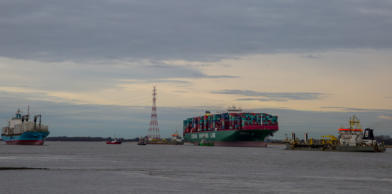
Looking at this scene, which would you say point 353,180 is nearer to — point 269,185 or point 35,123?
point 269,185

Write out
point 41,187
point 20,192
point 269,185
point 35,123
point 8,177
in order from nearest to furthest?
point 20,192 < point 41,187 < point 269,185 < point 8,177 < point 35,123

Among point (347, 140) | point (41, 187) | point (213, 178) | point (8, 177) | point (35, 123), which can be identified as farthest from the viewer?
point (35, 123)

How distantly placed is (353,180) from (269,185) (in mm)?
12185

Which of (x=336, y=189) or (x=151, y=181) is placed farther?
(x=151, y=181)

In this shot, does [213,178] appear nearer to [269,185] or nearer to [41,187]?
[269,185]

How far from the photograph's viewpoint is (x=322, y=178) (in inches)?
2126

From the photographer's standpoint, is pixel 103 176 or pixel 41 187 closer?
pixel 41 187

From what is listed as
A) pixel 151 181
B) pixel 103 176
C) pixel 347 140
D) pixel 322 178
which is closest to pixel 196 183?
pixel 151 181

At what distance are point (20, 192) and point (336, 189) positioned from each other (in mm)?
26593

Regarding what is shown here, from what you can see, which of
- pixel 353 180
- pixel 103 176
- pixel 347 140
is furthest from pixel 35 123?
pixel 353 180

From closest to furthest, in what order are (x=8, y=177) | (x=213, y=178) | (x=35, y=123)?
(x=8, y=177) → (x=213, y=178) → (x=35, y=123)

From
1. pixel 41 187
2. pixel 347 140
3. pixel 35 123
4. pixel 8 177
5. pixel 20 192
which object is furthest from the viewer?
pixel 35 123

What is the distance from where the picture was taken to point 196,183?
4656 cm

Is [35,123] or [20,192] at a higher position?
[35,123]
